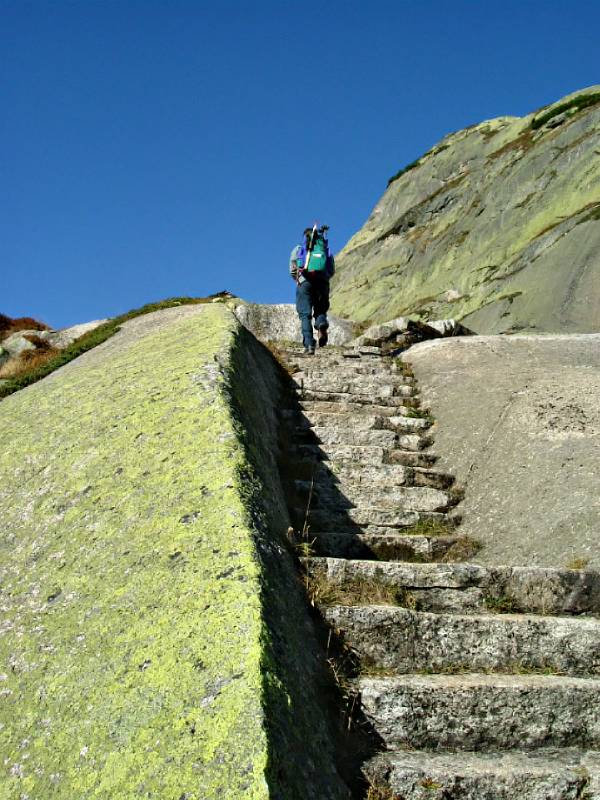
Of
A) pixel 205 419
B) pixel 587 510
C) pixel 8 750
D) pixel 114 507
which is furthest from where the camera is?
pixel 587 510

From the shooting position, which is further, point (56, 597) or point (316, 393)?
point (316, 393)

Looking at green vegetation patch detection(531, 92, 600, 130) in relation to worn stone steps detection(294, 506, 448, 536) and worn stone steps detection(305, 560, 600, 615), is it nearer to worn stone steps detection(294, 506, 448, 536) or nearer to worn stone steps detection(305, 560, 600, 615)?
worn stone steps detection(294, 506, 448, 536)

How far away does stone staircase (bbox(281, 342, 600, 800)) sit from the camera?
355cm

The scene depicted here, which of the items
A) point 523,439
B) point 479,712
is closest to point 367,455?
point 523,439

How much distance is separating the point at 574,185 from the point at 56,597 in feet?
106

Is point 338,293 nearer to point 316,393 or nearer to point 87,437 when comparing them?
point 316,393

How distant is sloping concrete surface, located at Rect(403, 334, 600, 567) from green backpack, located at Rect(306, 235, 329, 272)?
315cm

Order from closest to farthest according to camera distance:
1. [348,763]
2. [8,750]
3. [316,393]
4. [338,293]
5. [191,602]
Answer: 1. [8,750]
2. [191,602]
3. [348,763]
4. [316,393]
5. [338,293]

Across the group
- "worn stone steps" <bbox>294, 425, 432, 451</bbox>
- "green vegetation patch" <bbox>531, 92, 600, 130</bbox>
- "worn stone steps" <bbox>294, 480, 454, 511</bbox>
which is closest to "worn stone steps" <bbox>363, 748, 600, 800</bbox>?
"worn stone steps" <bbox>294, 480, 454, 511</bbox>

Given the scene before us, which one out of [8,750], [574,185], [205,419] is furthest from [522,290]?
[8,750]

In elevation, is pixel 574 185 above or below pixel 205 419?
above

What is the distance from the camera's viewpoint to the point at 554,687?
406 cm

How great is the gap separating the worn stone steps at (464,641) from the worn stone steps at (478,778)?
648mm

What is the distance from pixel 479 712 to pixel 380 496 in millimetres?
3218
